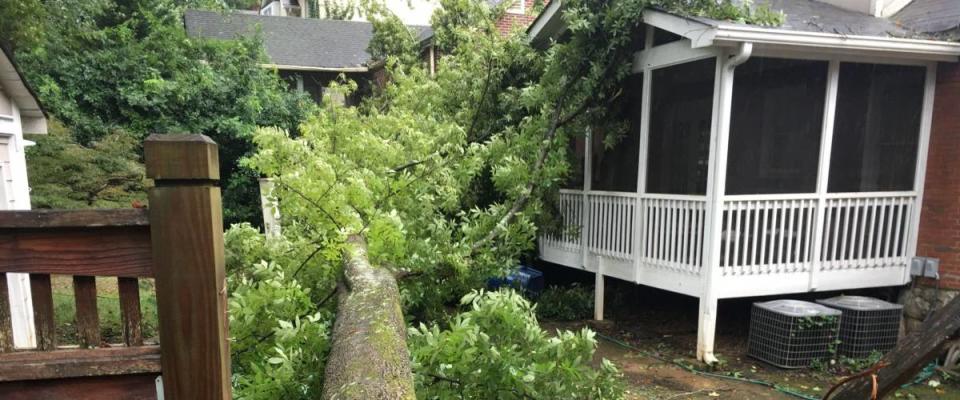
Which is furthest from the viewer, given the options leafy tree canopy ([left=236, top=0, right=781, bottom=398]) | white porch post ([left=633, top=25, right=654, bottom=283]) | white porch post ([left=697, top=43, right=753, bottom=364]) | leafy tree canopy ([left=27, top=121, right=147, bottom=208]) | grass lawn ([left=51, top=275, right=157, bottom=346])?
leafy tree canopy ([left=27, top=121, right=147, bottom=208])

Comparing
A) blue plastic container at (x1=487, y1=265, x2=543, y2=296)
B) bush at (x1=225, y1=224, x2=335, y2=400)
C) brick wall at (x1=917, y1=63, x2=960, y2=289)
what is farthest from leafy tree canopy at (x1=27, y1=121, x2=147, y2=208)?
brick wall at (x1=917, y1=63, x2=960, y2=289)

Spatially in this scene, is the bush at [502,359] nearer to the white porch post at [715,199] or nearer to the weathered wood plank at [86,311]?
the weathered wood plank at [86,311]

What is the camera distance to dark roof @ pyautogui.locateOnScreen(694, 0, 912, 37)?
501 centimetres

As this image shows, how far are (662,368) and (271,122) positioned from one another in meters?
10.8

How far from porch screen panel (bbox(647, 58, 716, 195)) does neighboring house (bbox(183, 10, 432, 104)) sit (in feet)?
36.1

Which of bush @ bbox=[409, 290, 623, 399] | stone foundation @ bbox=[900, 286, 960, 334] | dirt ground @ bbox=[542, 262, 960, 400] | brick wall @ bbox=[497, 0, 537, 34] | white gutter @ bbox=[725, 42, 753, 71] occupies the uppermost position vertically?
brick wall @ bbox=[497, 0, 537, 34]

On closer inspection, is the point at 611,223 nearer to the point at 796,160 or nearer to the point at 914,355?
the point at 796,160

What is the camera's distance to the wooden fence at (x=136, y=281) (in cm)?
123

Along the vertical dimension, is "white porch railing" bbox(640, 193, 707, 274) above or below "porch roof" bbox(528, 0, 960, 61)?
below

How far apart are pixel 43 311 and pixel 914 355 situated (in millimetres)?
3660

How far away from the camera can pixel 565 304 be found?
689cm

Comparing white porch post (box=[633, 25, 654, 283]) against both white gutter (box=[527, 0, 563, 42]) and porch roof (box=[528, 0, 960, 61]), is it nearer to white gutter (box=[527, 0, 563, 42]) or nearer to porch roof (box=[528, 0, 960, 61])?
porch roof (box=[528, 0, 960, 61])

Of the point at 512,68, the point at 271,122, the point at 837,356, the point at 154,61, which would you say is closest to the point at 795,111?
the point at 837,356

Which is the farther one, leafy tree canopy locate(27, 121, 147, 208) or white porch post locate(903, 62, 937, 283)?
leafy tree canopy locate(27, 121, 147, 208)
